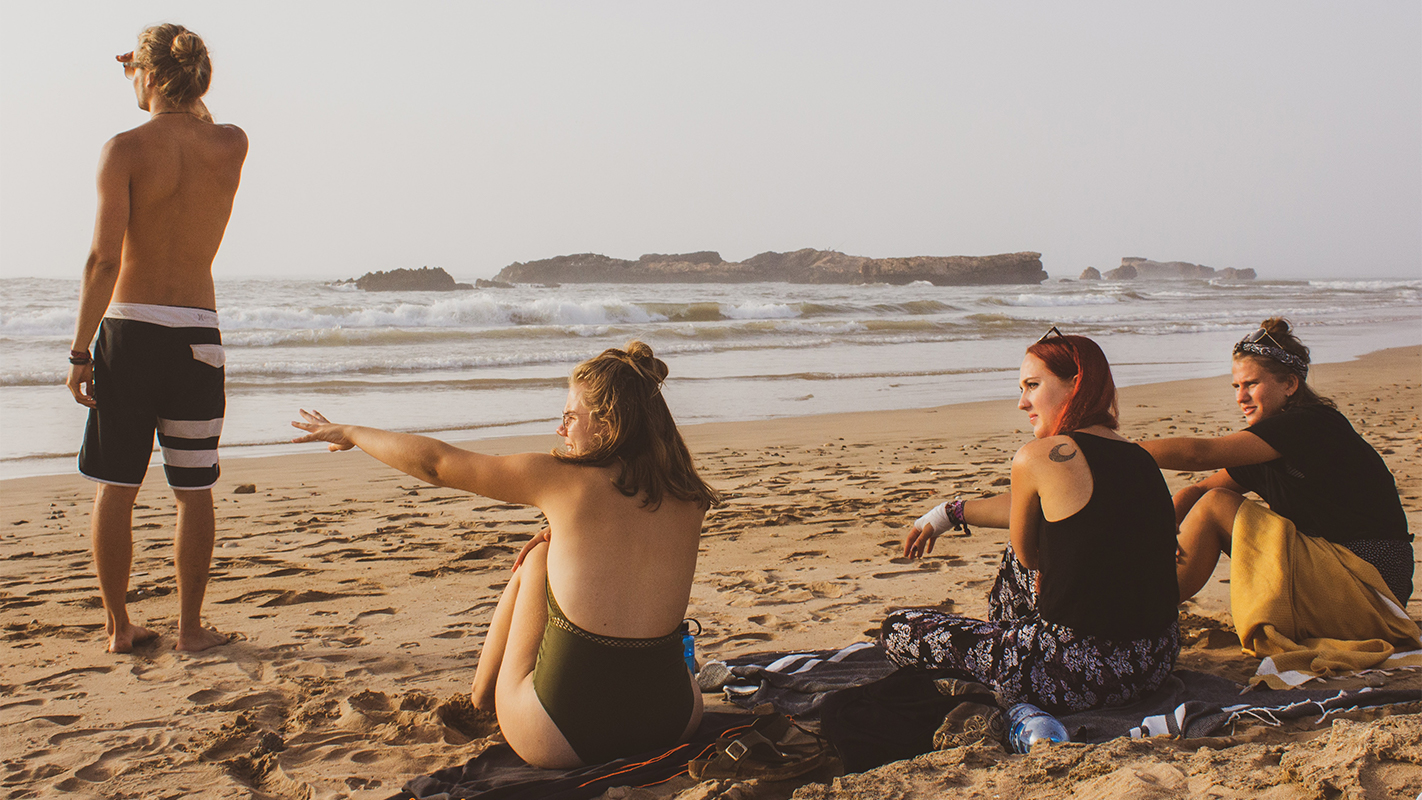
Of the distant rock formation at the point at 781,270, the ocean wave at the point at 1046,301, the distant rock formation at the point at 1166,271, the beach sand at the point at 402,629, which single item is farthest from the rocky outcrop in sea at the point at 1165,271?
the beach sand at the point at 402,629

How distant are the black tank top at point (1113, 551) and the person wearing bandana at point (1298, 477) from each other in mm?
412

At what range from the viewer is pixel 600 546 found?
2324mm

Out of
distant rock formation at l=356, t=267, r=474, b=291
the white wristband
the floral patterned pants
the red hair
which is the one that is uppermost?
distant rock formation at l=356, t=267, r=474, b=291

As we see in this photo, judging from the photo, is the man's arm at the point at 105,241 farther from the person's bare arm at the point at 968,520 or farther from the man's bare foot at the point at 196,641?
the person's bare arm at the point at 968,520

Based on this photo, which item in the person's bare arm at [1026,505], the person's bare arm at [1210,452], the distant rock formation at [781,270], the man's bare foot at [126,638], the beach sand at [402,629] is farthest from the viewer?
the distant rock formation at [781,270]

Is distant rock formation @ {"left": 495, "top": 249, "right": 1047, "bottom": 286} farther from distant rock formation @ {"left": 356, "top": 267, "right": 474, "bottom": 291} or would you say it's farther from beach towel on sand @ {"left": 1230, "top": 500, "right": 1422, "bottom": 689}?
beach towel on sand @ {"left": 1230, "top": 500, "right": 1422, "bottom": 689}

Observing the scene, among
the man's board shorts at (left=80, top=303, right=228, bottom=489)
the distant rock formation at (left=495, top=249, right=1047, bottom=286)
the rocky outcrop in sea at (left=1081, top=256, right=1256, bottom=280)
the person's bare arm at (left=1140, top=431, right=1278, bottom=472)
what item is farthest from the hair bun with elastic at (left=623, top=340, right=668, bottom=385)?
the rocky outcrop in sea at (left=1081, top=256, right=1256, bottom=280)

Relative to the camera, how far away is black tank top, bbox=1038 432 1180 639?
250 centimetres

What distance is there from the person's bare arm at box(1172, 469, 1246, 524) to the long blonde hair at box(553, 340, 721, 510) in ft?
6.82

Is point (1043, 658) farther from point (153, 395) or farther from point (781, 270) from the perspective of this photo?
point (781, 270)

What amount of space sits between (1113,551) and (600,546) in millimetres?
1342

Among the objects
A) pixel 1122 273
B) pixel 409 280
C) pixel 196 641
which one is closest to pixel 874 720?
pixel 196 641

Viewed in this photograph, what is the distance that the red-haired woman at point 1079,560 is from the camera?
2516 millimetres

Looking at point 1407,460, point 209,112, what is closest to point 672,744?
point 209,112
